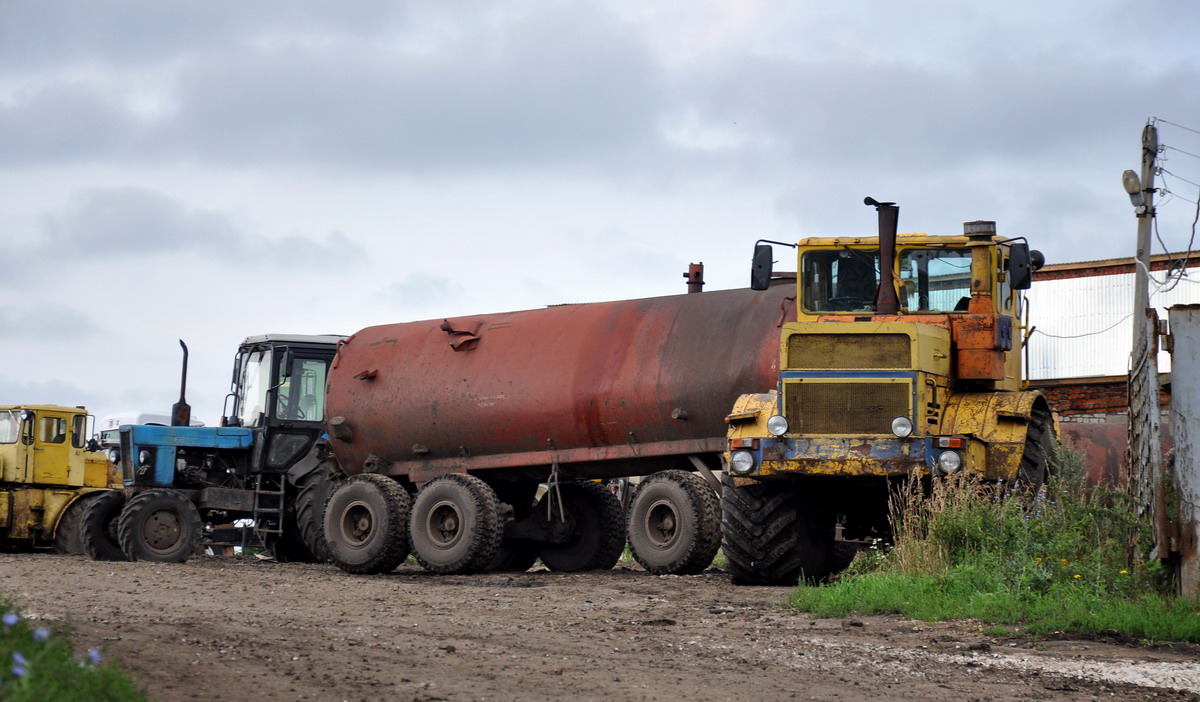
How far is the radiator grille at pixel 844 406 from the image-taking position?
13156mm

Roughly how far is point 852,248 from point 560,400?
13.4 ft

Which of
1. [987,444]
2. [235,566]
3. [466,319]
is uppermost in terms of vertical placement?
[466,319]

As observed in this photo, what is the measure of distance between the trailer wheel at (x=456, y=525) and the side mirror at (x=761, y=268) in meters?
4.53

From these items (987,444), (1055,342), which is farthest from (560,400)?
(1055,342)

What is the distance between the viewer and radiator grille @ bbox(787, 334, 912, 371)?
43.4 ft

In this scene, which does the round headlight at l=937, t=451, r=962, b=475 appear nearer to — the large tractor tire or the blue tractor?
the blue tractor

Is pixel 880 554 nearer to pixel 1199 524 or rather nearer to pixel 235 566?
pixel 1199 524

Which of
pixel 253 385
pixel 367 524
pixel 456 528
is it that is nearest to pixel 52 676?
pixel 456 528

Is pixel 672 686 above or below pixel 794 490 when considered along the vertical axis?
below

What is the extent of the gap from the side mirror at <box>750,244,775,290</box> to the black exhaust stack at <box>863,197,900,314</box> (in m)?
1.09

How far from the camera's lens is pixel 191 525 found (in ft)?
64.4

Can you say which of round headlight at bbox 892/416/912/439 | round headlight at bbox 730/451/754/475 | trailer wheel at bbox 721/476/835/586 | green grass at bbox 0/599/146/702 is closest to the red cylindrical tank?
trailer wheel at bbox 721/476/835/586

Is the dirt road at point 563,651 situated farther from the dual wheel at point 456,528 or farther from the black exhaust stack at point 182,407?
the black exhaust stack at point 182,407

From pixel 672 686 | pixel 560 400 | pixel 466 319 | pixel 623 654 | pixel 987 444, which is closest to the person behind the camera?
pixel 672 686
